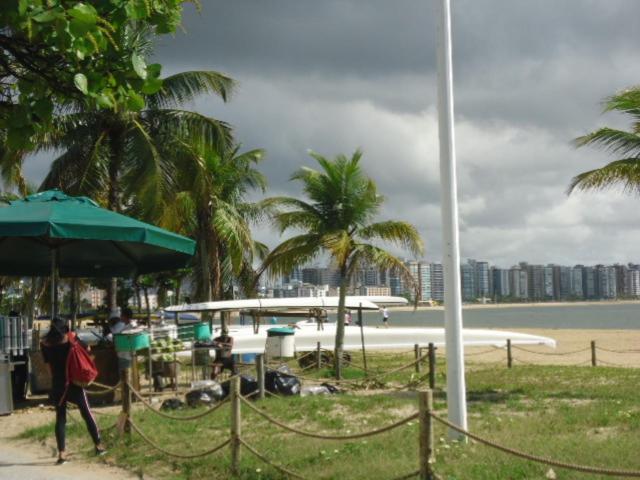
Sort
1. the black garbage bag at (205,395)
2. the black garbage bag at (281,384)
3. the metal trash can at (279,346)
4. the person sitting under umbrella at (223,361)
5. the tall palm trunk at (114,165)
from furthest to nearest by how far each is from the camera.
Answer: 1. the tall palm trunk at (114,165)
2. the metal trash can at (279,346)
3. the person sitting under umbrella at (223,361)
4. the black garbage bag at (281,384)
5. the black garbage bag at (205,395)

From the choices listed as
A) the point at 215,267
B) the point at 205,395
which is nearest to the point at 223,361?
the point at 205,395

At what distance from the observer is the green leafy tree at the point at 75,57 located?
210 inches

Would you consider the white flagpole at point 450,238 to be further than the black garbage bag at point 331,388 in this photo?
No

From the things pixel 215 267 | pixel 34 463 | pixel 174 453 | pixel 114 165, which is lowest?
pixel 34 463

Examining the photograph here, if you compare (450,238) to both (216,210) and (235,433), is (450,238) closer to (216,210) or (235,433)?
(235,433)

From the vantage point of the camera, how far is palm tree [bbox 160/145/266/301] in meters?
24.3

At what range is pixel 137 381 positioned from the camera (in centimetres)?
1389

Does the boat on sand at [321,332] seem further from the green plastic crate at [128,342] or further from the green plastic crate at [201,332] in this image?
the green plastic crate at [128,342]

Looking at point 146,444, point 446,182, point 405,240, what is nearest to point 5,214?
point 146,444

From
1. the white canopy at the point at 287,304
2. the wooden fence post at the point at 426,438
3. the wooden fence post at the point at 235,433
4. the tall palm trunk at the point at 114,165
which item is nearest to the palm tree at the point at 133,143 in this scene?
the tall palm trunk at the point at 114,165

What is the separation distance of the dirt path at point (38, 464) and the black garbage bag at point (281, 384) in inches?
145

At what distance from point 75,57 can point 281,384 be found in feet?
28.2

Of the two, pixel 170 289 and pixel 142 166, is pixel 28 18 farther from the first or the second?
pixel 170 289

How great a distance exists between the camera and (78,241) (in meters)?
14.6
